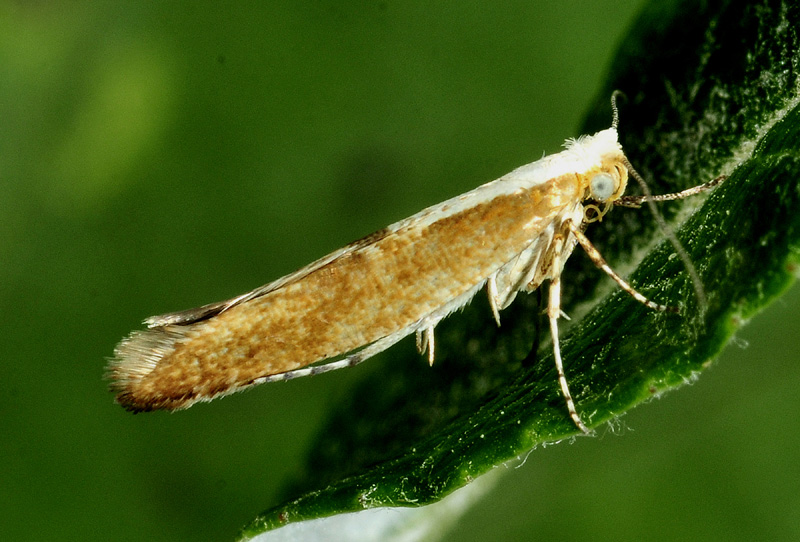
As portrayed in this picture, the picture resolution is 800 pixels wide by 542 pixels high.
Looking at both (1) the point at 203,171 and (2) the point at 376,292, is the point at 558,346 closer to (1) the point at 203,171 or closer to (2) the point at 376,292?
(2) the point at 376,292

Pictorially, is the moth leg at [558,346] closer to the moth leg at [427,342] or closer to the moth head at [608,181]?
the moth head at [608,181]

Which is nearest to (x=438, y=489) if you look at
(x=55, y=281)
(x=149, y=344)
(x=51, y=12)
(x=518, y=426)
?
(x=518, y=426)

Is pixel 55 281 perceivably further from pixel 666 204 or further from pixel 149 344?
pixel 666 204

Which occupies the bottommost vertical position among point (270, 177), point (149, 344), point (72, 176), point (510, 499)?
point (510, 499)

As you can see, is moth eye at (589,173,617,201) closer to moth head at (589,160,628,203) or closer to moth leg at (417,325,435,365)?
moth head at (589,160,628,203)

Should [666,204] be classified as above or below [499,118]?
below

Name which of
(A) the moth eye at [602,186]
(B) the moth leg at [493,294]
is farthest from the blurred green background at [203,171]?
(A) the moth eye at [602,186]

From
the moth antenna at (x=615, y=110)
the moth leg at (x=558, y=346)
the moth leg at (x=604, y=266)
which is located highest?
the moth antenna at (x=615, y=110)
